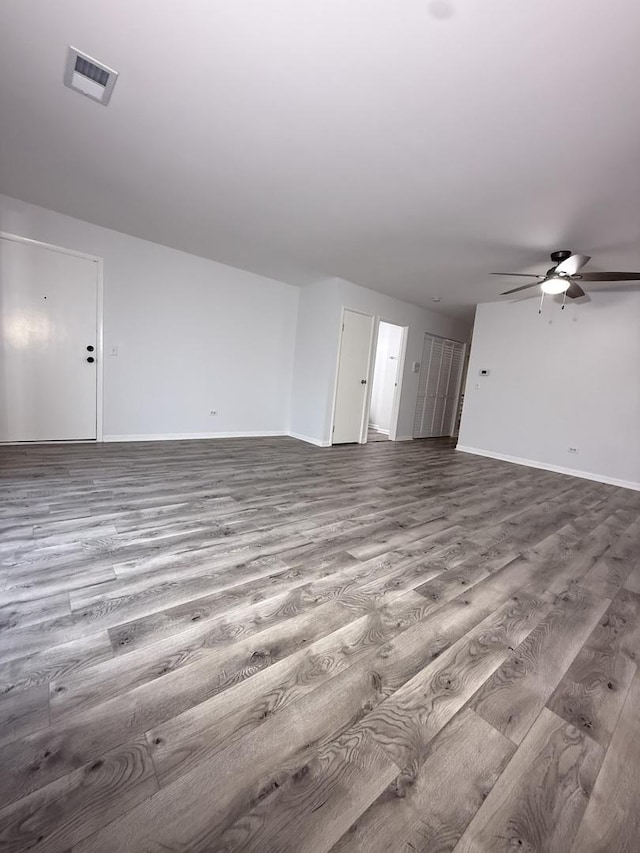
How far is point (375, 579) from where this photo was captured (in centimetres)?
193

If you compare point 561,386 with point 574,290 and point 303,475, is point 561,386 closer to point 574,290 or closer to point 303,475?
point 574,290

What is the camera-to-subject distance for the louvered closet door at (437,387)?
728 centimetres

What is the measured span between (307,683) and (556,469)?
209 inches

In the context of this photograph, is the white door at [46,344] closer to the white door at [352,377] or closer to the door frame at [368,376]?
the door frame at [368,376]

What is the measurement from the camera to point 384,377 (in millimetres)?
8250

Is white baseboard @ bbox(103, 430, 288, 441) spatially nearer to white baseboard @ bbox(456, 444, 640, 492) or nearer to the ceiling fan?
white baseboard @ bbox(456, 444, 640, 492)

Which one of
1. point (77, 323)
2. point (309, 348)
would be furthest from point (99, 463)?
point (309, 348)

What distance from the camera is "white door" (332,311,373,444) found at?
5652 millimetres

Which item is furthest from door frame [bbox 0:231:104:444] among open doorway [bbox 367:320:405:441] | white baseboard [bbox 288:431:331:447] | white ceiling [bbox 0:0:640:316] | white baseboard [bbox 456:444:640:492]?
white baseboard [bbox 456:444:640:492]

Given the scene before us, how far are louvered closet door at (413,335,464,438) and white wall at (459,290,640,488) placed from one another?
1.16 metres

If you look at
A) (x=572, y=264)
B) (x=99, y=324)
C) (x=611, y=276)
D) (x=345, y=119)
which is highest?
(x=345, y=119)

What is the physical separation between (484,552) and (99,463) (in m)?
3.60

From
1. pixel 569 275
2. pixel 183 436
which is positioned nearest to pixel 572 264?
pixel 569 275

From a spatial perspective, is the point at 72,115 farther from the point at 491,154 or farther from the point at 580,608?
the point at 580,608
